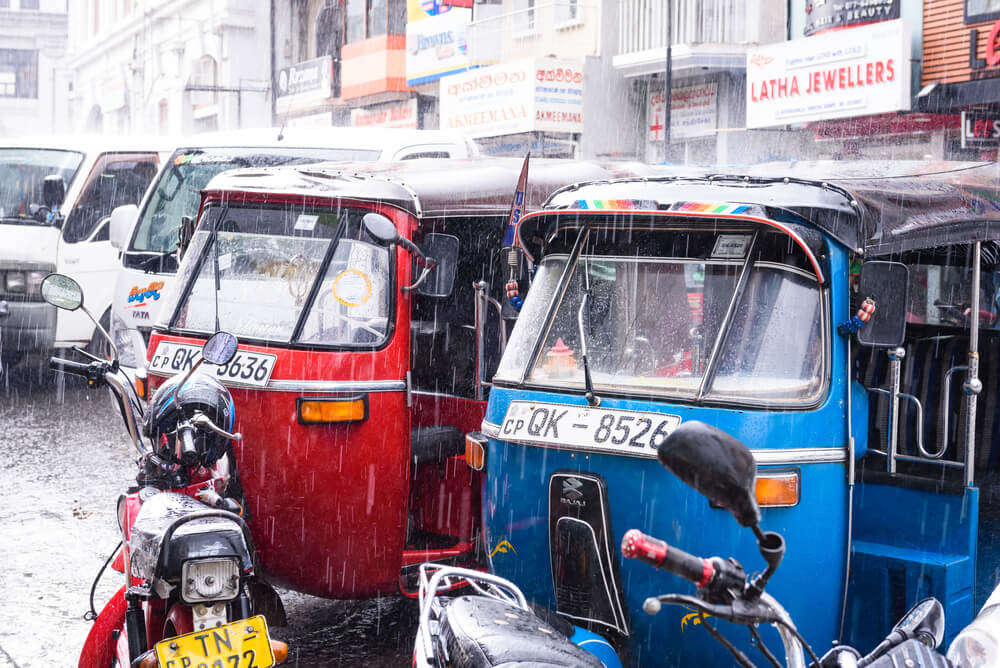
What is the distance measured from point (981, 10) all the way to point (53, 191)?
10.5 m

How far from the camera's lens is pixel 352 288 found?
5.50m

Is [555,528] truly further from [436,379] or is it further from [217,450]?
[436,379]

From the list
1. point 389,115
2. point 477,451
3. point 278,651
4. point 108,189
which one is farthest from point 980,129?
point 389,115

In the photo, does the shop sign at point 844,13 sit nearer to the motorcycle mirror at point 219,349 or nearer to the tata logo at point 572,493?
the tata logo at point 572,493

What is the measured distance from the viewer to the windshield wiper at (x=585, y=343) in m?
4.49

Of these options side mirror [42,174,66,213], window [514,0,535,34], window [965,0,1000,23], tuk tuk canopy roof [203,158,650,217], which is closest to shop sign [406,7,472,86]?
window [514,0,535,34]

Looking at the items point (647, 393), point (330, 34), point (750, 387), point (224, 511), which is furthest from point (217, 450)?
point (330, 34)

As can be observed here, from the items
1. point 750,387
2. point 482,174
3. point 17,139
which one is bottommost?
point 750,387

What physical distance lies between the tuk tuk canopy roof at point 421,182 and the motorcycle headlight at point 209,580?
7.09 feet

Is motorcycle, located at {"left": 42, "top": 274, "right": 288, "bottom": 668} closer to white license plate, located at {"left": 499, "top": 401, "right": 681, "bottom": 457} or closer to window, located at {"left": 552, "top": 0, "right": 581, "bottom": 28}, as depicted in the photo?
white license plate, located at {"left": 499, "top": 401, "right": 681, "bottom": 457}

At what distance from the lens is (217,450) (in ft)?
14.7

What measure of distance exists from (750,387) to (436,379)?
2.51m

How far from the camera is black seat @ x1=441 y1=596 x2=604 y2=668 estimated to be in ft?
9.02

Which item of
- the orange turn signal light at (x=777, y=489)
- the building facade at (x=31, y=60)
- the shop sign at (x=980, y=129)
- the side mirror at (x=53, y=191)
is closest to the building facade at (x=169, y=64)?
the building facade at (x=31, y=60)
